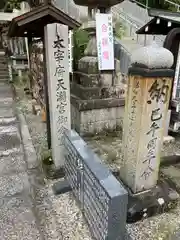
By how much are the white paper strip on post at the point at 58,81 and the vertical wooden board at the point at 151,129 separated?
1.64 m

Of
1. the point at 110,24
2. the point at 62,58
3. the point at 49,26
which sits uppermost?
the point at 110,24

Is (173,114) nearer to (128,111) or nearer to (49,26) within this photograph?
(128,111)

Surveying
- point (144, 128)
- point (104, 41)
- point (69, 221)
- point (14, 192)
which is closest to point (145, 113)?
point (144, 128)

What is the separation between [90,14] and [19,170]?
16.8ft

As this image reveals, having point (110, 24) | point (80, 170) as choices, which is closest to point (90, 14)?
point (110, 24)

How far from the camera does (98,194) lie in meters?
2.53

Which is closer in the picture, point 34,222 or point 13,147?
point 34,222

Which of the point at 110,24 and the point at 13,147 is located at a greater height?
the point at 110,24

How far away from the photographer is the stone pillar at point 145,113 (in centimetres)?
287

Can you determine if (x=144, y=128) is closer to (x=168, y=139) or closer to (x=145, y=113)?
(x=145, y=113)

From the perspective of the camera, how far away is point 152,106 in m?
2.97

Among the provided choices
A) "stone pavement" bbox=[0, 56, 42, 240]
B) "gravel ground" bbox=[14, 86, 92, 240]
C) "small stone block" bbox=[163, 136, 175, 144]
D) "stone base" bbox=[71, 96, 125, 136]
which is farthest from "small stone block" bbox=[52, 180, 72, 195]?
"small stone block" bbox=[163, 136, 175, 144]

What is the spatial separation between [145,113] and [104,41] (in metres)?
3.96

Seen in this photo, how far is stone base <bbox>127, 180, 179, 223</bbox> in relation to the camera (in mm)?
3197
